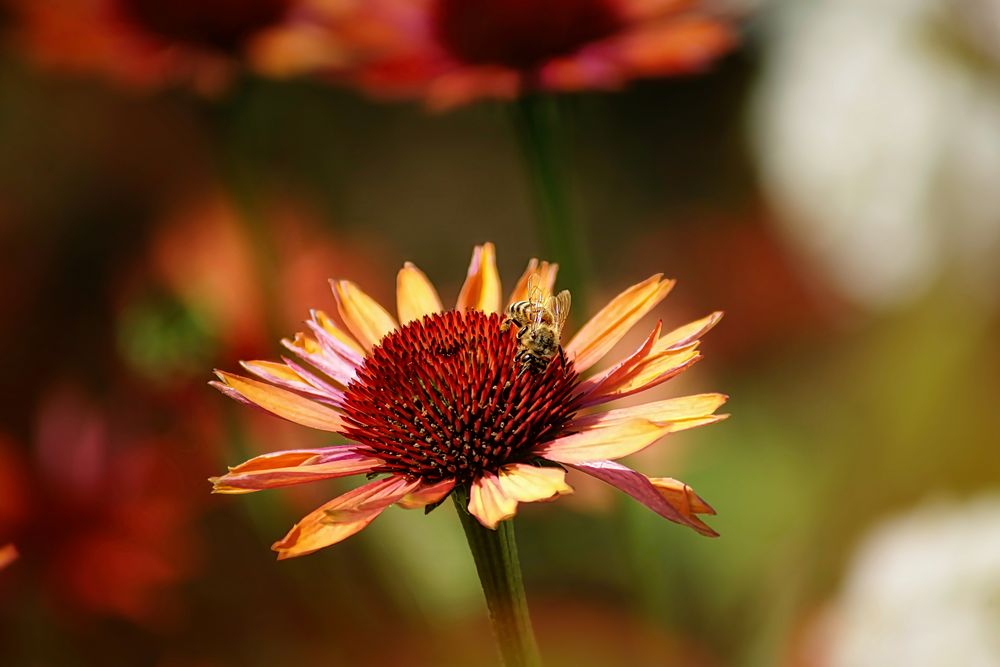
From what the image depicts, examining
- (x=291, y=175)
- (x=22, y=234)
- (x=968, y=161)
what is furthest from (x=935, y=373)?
(x=22, y=234)

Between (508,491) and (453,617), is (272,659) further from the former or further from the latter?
(508,491)

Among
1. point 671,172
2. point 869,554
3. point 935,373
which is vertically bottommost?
point 869,554

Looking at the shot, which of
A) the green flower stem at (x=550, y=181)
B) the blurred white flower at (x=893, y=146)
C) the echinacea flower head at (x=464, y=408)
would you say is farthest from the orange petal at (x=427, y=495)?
the blurred white flower at (x=893, y=146)

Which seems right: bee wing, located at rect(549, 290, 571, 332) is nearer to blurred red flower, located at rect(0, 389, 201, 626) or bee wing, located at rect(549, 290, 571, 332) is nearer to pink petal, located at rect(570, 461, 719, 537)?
pink petal, located at rect(570, 461, 719, 537)

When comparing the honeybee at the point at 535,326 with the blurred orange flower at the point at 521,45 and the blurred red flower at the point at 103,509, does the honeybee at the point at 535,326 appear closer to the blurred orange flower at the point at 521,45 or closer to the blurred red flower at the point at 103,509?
the blurred orange flower at the point at 521,45

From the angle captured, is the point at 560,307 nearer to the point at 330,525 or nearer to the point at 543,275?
the point at 543,275

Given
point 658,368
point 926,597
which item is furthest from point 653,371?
point 926,597

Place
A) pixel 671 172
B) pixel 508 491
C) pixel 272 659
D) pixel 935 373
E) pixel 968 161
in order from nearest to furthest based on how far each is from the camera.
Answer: pixel 508 491 < pixel 272 659 < pixel 935 373 < pixel 968 161 < pixel 671 172
